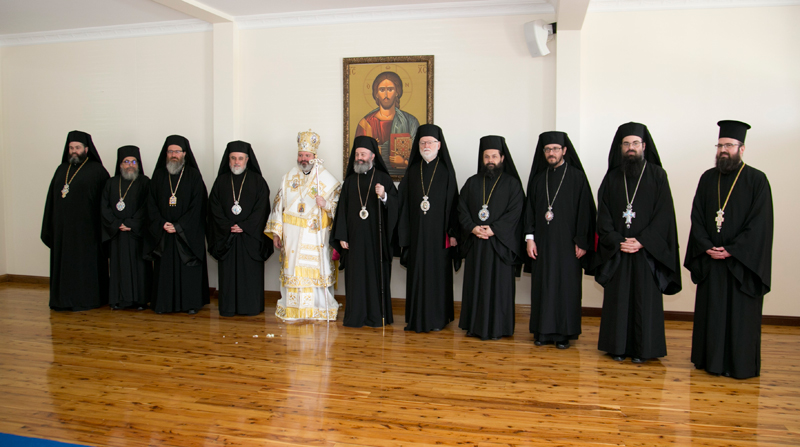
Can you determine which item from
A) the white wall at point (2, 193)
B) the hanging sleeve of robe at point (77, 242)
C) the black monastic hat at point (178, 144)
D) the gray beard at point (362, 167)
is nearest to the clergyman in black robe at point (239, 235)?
the black monastic hat at point (178, 144)

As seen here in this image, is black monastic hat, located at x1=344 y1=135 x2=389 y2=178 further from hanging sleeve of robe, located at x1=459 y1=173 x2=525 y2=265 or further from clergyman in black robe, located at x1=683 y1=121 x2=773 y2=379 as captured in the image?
clergyman in black robe, located at x1=683 y1=121 x2=773 y2=379

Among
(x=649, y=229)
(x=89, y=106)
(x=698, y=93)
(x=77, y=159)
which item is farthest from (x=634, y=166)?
(x=89, y=106)

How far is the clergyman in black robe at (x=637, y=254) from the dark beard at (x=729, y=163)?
1.30 feet

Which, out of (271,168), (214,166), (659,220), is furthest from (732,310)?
(214,166)

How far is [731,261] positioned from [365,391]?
2.82m

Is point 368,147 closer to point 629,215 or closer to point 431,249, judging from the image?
point 431,249

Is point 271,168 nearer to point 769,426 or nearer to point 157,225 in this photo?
point 157,225

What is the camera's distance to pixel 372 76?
6.10 metres

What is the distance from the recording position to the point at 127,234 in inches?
235

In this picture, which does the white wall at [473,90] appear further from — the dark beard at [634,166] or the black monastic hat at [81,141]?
the dark beard at [634,166]

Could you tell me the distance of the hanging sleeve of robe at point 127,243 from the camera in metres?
5.92

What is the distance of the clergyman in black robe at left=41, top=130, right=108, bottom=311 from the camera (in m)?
5.96

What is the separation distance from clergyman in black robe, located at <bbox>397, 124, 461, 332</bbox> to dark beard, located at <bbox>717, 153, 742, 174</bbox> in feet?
7.30

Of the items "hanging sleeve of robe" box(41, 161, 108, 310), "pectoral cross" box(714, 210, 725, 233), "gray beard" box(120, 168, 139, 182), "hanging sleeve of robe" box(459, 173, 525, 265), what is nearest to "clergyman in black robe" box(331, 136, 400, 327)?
"hanging sleeve of robe" box(459, 173, 525, 265)
